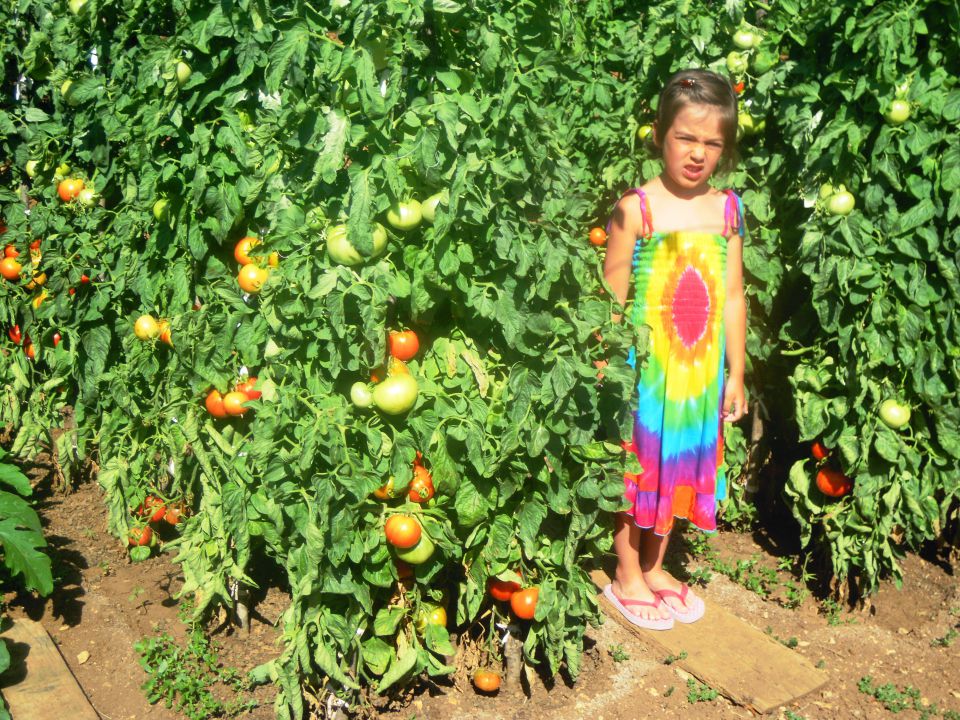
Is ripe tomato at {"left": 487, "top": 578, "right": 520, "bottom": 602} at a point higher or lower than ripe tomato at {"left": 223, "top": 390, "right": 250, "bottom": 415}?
lower

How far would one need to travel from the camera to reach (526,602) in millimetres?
2445

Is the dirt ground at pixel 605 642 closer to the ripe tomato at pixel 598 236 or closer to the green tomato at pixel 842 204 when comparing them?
the ripe tomato at pixel 598 236

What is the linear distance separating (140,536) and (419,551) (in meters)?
1.43

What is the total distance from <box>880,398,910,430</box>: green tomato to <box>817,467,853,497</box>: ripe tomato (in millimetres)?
270

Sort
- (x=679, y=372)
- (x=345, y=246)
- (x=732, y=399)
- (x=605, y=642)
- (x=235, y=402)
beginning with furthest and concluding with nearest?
(x=732, y=399) → (x=605, y=642) → (x=679, y=372) → (x=235, y=402) → (x=345, y=246)

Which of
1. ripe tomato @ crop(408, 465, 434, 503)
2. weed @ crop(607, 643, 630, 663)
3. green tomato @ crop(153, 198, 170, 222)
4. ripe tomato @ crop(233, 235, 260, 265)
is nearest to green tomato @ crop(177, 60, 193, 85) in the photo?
Result: green tomato @ crop(153, 198, 170, 222)

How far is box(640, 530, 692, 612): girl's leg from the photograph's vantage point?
3.14 metres

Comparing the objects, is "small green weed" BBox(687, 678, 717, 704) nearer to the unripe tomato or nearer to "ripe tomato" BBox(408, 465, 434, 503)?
"ripe tomato" BBox(408, 465, 434, 503)

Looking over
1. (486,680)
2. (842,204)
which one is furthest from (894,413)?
(486,680)

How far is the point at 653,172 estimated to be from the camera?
10.8 feet

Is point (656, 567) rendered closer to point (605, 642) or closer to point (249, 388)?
point (605, 642)

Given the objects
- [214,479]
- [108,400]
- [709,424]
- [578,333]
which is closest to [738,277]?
[709,424]

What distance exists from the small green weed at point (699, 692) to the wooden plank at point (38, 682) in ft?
5.54

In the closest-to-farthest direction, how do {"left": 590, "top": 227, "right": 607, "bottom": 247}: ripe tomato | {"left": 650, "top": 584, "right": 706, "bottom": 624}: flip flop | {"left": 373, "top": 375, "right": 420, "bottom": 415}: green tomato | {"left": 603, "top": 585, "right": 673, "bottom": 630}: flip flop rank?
{"left": 373, "top": 375, "right": 420, "bottom": 415}: green tomato → {"left": 603, "top": 585, "right": 673, "bottom": 630}: flip flop → {"left": 650, "top": 584, "right": 706, "bottom": 624}: flip flop → {"left": 590, "top": 227, "right": 607, "bottom": 247}: ripe tomato
